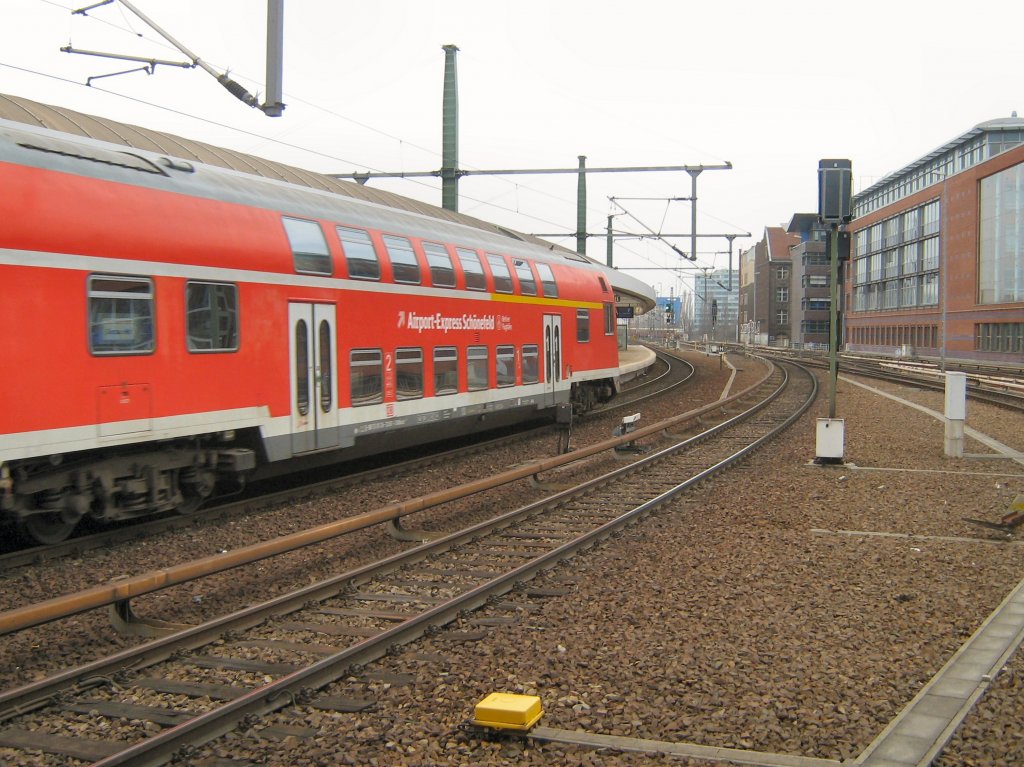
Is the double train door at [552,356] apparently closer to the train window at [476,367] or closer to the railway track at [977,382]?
the train window at [476,367]

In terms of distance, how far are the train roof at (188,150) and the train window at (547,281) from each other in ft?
2.94

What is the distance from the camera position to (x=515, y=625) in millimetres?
6422

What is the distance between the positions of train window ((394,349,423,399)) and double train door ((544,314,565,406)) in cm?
469

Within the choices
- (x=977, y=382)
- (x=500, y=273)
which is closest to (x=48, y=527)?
(x=500, y=273)

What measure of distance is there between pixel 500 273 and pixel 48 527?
Result: 29.4 ft

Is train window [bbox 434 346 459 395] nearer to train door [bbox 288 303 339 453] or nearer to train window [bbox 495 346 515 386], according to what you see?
train window [bbox 495 346 515 386]

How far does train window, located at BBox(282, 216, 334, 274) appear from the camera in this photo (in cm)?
1076

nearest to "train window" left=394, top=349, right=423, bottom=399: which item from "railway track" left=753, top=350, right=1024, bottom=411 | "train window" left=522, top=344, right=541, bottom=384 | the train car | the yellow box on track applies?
the train car

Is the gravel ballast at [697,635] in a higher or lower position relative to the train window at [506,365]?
lower

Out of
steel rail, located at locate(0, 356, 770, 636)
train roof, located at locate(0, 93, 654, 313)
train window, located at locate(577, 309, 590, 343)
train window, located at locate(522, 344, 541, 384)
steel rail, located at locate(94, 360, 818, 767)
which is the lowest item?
steel rail, located at locate(94, 360, 818, 767)

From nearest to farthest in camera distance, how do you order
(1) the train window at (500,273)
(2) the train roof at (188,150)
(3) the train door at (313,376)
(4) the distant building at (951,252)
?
1. (2) the train roof at (188,150)
2. (3) the train door at (313,376)
3. (1) the train window at (500,273)
4. (4) the distant building at (951,252)

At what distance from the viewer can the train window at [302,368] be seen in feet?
35.0

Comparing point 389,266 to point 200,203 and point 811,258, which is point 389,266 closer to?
point 200,203

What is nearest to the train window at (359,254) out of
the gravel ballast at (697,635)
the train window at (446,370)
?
the train window at (446,370)
